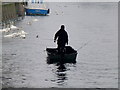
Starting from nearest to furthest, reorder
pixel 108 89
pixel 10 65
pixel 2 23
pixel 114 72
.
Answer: pixel 108 89
pixel 114 72
pixel 10 65
pixel 2 23

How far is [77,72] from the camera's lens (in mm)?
29438

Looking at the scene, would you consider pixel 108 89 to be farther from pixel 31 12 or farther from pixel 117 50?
pixel 31 12

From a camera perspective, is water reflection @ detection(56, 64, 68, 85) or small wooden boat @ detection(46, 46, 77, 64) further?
small wooden boat @ detection(46, 46, 77, 64)

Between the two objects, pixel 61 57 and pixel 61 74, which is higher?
pixel 61 57

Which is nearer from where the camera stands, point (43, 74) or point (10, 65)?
point (43, 74)

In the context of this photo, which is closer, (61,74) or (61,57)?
(61,74)

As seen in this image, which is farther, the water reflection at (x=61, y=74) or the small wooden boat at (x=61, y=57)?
the small wooden boat at (x=61, y=57)

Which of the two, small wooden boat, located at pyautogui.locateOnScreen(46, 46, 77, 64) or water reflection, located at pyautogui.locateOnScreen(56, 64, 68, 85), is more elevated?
small wooden boat, located at pyautogui.locateOnScreen(46, 46, 77, 64)

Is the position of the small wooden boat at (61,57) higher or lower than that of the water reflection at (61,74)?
higher

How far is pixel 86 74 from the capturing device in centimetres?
2867

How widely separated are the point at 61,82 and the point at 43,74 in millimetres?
3986

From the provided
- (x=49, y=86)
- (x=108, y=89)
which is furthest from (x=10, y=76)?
(x=108, y=89)

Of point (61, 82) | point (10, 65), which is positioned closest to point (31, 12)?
point (10, 65)

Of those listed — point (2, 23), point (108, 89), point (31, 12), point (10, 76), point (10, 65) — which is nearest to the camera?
point (108, 89)
